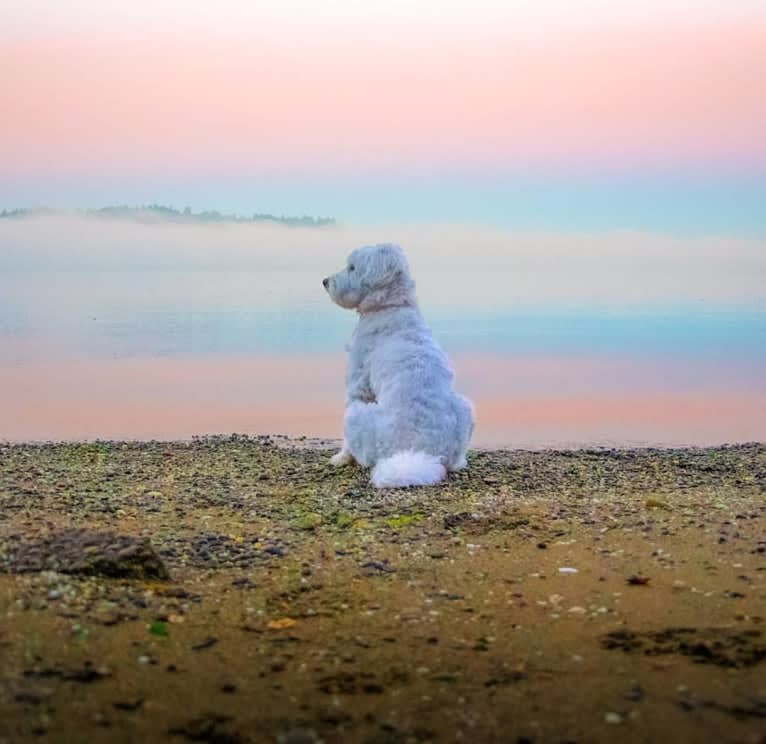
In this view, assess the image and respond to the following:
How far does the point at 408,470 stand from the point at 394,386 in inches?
32.1

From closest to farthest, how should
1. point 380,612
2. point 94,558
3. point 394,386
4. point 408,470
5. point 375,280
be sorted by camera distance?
→ point 380,612
point 94,558
point 408,470
point 394,386
point 375,280

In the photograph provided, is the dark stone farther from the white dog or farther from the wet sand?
the white dog

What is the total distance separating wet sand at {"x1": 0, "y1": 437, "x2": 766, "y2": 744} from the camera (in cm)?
379

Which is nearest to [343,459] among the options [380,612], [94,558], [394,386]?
[394,386]

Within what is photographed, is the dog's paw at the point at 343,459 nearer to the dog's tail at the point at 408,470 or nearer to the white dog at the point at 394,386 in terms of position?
the white dog at the point at 394,386

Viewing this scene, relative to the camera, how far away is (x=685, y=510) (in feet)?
25.3

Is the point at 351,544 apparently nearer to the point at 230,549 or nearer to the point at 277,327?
the point at 230,549

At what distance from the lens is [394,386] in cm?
909

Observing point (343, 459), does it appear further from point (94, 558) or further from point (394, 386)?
point (94, 558)

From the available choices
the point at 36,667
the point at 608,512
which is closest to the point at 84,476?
the point at 608,512

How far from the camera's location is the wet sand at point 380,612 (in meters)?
3.79

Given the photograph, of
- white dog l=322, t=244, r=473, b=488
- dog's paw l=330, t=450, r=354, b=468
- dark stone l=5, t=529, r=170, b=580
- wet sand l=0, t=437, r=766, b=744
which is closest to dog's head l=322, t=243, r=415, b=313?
white dog l=322, t=244, r=473, b=488

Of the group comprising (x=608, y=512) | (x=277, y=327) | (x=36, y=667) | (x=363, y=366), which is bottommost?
(x=36, y=667)

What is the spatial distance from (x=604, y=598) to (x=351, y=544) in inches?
72.8
